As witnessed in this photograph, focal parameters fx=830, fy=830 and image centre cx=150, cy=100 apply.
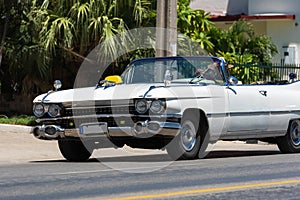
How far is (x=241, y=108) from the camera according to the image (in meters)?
14.0

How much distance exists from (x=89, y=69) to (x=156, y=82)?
843cm

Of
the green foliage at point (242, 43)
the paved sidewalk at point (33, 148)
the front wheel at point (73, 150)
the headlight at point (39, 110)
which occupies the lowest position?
the paved sidewalk at point (33, 148)

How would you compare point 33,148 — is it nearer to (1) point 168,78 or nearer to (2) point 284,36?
(1) point 168,78

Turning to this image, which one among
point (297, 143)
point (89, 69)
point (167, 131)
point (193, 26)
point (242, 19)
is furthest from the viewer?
point (242, 19)

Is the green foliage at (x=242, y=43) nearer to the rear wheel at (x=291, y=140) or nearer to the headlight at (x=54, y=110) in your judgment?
the rear wheel at (x=291, y=140)

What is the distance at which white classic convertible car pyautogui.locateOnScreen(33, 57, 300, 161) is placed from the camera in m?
12.6

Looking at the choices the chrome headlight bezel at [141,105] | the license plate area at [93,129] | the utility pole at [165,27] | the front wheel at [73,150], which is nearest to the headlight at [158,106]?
the chrome headlight bezel at [141,105]

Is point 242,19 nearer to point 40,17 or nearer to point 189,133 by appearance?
point 40,17

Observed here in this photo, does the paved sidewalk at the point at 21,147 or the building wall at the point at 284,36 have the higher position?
the building wall at the point at 284,36

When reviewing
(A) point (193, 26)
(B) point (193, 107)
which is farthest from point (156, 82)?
(A) point (193, 26)

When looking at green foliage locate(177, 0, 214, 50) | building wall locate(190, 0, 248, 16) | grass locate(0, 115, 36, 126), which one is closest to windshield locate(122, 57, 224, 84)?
grass locate(0, 115, 36, 126)

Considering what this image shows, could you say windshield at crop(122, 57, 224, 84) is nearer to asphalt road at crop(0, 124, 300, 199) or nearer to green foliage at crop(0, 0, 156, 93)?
asphalt road at crop(0, 124, 300, 199)

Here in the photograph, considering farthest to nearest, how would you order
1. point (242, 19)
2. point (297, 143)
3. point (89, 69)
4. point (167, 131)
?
point (242, 19), point (89, 69), point (297, 143), point (167, 131)

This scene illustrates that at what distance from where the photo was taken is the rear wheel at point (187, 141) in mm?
12961
